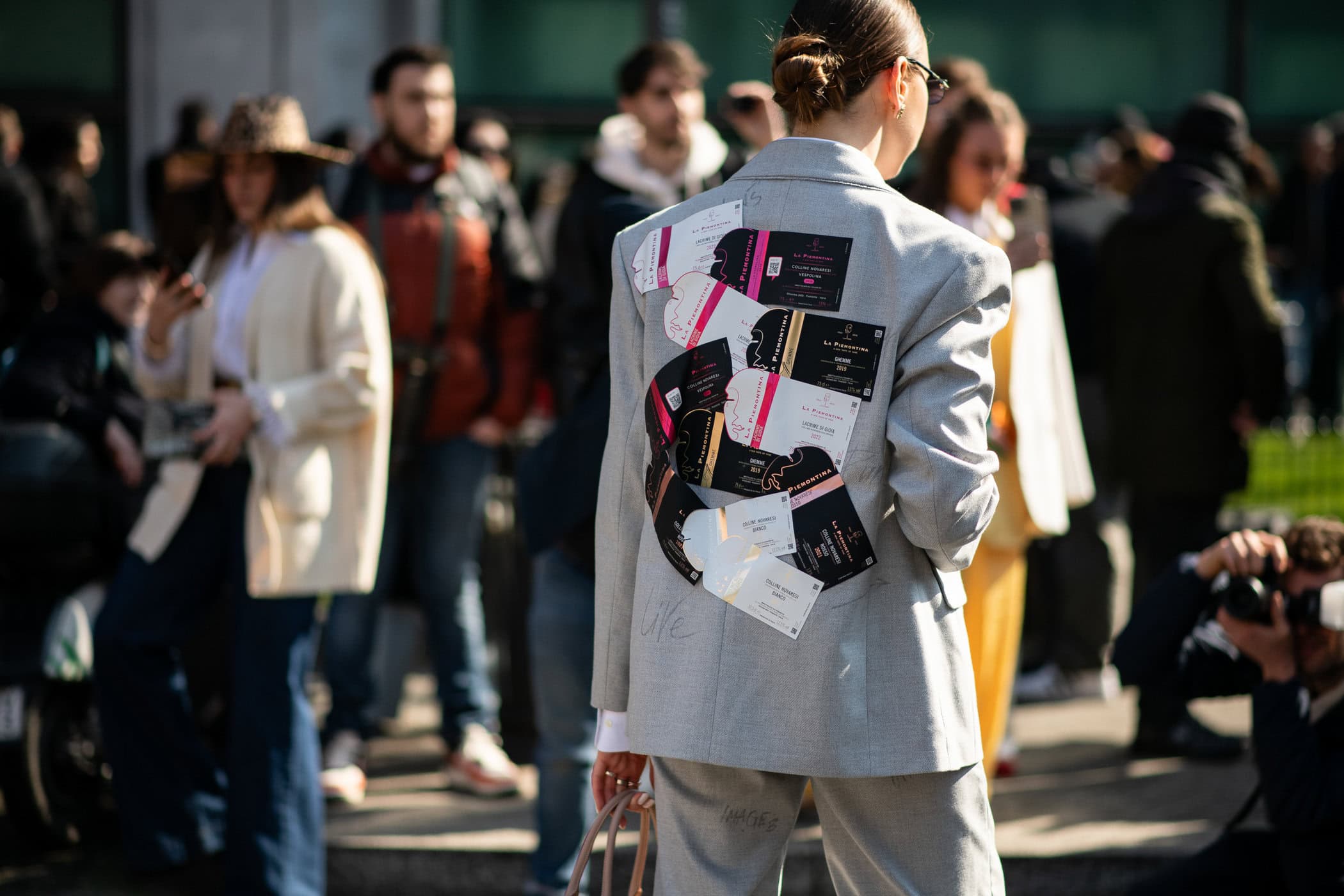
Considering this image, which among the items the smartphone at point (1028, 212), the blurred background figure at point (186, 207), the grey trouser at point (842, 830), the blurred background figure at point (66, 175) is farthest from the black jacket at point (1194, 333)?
the blurred background figure at point (66, 175)

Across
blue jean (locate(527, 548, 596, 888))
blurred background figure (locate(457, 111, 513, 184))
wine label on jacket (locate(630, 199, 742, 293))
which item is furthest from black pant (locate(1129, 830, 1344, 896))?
blurred background figure (locate(457, 111, 513, 184))

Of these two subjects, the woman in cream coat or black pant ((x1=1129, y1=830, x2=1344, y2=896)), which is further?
the woman in cream coat

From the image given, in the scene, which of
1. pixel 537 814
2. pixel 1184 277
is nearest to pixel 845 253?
pixel 537 814

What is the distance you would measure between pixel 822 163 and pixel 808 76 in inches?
5.2

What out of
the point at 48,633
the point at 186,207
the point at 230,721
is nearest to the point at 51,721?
the point at 48,633

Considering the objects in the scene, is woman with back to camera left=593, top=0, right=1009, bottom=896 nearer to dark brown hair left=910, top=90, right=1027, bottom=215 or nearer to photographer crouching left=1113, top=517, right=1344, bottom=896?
photographer crouching left=1113, top=517, right=1344, bottom=896

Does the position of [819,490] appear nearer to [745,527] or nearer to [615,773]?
[745,527]

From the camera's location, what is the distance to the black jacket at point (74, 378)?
183 inches

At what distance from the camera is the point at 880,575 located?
2492 mm

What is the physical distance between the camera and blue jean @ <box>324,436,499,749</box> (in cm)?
518

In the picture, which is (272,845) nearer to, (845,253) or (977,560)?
(977,560)

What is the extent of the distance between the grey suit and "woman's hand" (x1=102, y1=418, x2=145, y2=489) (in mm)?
2550

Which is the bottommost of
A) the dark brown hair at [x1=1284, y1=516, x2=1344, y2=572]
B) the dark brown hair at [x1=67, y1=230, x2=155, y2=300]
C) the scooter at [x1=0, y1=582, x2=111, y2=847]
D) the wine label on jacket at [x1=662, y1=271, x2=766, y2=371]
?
the scooter at [x1=0, y1=582, x2=111, y2=847]

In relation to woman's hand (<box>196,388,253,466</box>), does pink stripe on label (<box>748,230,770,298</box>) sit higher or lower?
higher
